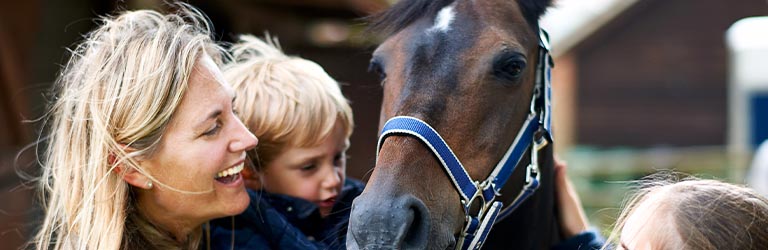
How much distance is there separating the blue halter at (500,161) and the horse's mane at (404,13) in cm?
33

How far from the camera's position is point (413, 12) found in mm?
2311

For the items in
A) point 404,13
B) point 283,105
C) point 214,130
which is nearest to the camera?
point 214,130

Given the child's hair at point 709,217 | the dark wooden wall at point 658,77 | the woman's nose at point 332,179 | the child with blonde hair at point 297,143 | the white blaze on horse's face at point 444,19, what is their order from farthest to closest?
the dark wooden wall at point 658,77 < the woman's nose at point 332,179 < the child with blonde hair at point 297,143 < the white blaze on horse's face at point 444,19 < the child's hair at point 709,217

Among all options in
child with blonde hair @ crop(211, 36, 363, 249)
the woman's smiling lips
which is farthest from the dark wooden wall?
the woman's smiling lips

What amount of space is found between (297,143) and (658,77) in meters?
14.8

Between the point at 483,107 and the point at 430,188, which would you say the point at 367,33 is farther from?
the point at 430,188

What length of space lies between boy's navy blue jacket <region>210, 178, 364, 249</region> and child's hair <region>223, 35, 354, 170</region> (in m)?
0.17

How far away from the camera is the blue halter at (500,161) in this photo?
2.00 metres

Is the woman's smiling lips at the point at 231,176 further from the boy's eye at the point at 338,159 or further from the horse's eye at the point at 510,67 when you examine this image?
the horse's eye at the point at 510,67

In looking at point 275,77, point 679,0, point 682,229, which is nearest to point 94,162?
point 275,77

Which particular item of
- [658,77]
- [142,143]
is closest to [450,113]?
[142,143]

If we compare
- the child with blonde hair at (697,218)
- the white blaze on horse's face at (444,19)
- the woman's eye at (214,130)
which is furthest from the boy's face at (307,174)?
the child with blonde hair at (697,218)

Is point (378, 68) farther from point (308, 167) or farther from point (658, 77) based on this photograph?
point (658, 77)

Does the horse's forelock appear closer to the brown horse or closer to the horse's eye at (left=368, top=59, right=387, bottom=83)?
the brown horse
